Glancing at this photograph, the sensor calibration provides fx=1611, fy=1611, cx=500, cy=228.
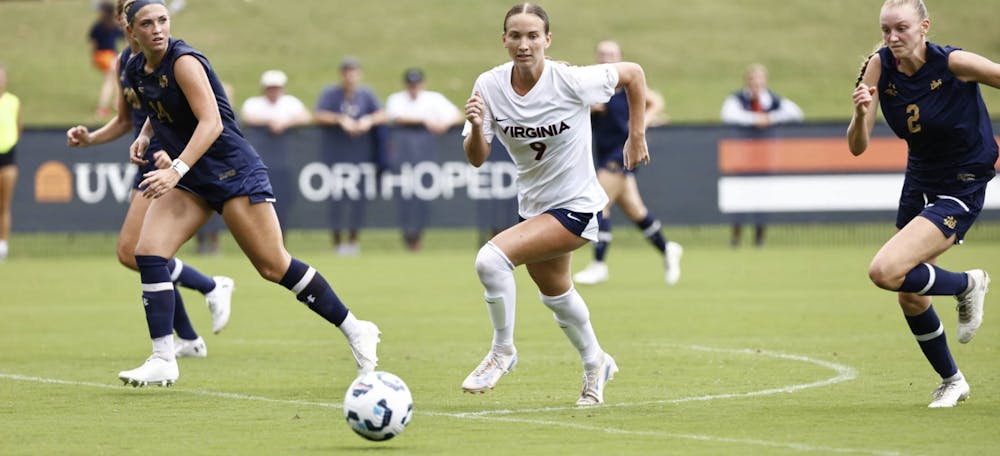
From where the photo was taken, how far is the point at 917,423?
7637mm

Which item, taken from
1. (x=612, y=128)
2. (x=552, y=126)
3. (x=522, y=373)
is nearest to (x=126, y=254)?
(x=522, y=373)

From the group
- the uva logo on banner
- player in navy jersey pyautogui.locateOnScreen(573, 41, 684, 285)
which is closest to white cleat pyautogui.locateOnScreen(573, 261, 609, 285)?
player in navy jersey pyautogui.locateOnScreen(573, 41, 684, 285)

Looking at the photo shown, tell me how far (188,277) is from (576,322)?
3473 millimetres

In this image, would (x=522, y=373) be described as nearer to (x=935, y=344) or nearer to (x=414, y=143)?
(x=935, y=344)

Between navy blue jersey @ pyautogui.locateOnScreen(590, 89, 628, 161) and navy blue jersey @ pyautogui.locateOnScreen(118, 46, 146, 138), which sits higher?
navy blue jersey @ pyautogui.locateOnScreen(118, 46, 146, 138)

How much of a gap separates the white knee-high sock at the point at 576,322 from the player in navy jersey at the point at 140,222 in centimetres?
240

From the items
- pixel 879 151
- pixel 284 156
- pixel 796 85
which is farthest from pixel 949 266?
pixel 796 85

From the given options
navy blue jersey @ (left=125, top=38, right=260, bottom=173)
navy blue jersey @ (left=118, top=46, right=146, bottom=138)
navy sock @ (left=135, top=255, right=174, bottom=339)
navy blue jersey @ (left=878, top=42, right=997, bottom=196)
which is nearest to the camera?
navy blue jersey @ (left=878, top=42, right=997, bottom=196)

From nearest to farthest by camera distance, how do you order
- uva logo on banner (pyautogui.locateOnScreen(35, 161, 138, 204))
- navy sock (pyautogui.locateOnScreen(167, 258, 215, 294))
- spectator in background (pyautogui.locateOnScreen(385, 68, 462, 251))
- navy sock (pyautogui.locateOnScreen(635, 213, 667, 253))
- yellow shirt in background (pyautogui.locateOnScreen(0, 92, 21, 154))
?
navy sock (pyautogui.locateOnScreen(167, 258, 215, 294)), navy sock (pyautogui.locateOnScreen(635, 213, 667, 253)), yellow shirt in background (pyautogui.locateOnScreen(0, 92, 21, 154)), uva logo on banner (pyautogui.locateOnScreen(35, 161, 138, 204)), spectator in background (pyautogui.locateOnScreen(385, 68, 462, 251))

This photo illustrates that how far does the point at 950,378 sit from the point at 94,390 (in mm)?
4771

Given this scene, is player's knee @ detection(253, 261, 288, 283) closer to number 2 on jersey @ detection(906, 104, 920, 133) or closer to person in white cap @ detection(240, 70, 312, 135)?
number 2 on jersey @ detection(906, 104, 920, 133)

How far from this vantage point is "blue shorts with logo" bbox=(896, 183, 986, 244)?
819 centimetres

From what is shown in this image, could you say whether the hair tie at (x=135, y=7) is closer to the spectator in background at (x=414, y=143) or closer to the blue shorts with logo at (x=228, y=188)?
the blue shorts with logo at (x=228, y=188)

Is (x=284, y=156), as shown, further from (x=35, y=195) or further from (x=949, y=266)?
(x=949, y=266)
